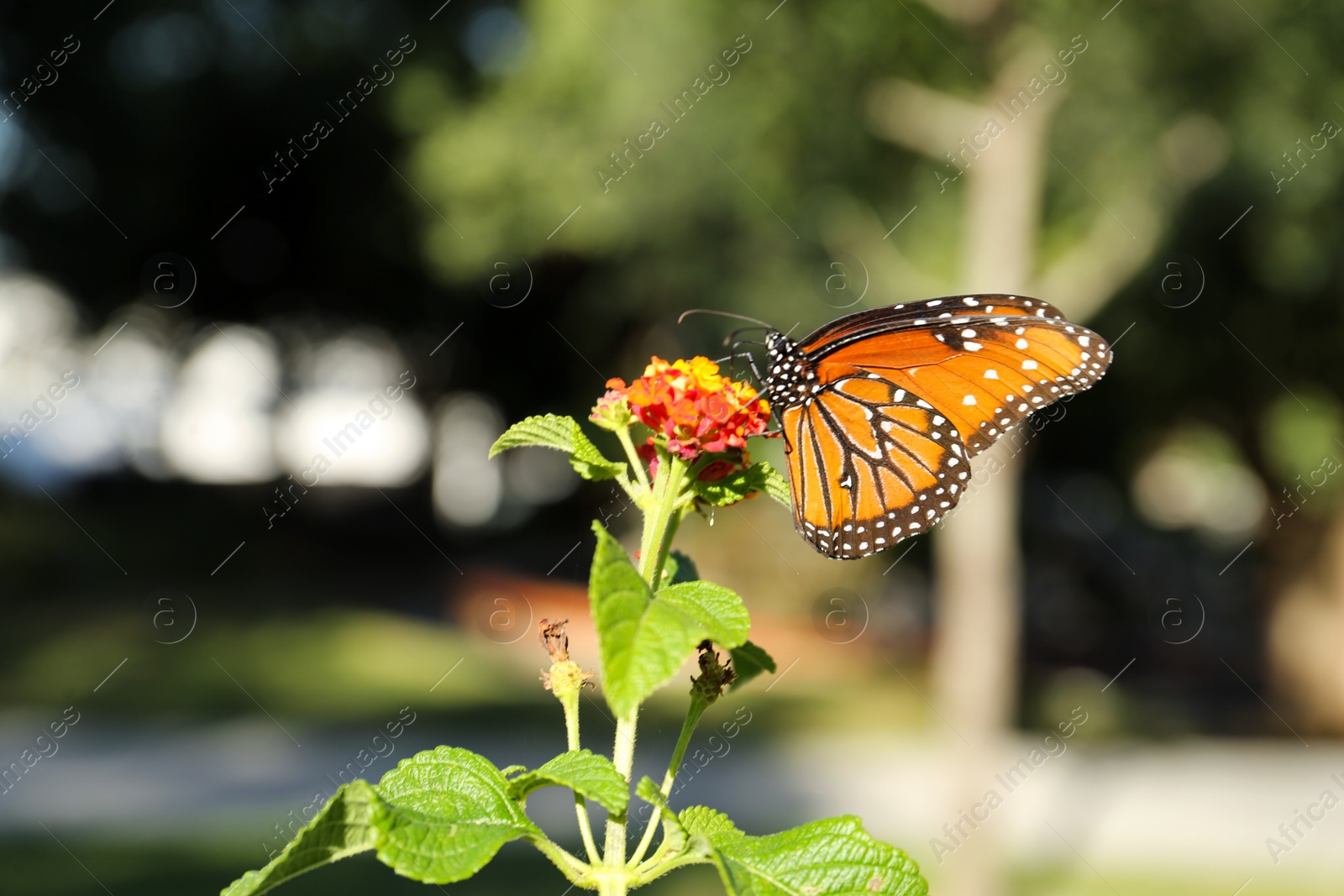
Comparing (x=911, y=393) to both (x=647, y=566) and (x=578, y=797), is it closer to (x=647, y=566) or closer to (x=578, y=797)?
(x=647, y=566)

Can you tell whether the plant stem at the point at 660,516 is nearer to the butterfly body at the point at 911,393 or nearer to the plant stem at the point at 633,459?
the plant stem at the point at 633,459

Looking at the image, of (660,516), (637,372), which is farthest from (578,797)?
(637,372)

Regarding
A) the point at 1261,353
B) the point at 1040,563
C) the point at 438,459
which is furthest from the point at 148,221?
the point at 1040,563

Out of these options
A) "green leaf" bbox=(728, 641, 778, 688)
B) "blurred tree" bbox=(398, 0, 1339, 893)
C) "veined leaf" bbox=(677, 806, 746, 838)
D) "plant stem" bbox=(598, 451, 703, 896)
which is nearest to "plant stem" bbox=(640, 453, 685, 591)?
"plant stem" bbox=(598, 451, 703, 896)

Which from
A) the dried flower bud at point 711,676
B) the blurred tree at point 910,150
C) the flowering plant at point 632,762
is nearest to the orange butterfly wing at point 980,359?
the flowering plant at point 632,762

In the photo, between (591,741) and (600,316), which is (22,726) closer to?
(591,741)

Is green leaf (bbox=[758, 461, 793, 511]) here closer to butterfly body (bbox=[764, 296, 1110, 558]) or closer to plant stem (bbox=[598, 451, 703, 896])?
plant stem (bbox=[598, 451, 703, 896])
